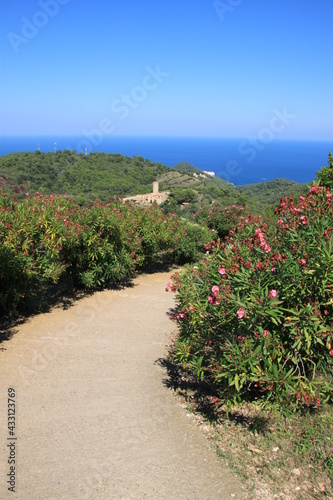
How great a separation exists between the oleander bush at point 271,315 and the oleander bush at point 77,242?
113 inches

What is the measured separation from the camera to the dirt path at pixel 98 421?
288 centimetres

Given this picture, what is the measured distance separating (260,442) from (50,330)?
3.57 metres

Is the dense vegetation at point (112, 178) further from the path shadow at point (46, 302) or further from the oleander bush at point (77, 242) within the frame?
the path shadow at point (46, 302)

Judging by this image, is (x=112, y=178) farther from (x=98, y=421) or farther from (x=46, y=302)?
(x=98, y=421)

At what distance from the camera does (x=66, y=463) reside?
306 cm

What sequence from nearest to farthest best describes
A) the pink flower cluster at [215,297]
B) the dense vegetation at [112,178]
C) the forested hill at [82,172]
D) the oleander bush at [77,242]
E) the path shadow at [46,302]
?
1. the pink flower cluster at [215,297]
2. the oleander bush at [77,242]
3. the path shadow at [46,302]
4. the dense vegetation at [112,178]
5. the forested hill at [82,172]

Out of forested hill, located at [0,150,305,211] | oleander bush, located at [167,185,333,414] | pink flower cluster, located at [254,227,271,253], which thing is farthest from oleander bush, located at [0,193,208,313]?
forested hill, located at [0,150,305,211]

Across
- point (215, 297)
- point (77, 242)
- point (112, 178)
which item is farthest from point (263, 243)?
point (112, 178)

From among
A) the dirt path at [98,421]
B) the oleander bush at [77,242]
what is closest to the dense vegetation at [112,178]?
the oleander bush at [77,242]

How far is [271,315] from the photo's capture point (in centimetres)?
287

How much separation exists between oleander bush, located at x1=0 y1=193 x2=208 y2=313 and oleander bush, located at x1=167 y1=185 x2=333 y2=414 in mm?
2875

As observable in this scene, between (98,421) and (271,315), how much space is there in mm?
2099

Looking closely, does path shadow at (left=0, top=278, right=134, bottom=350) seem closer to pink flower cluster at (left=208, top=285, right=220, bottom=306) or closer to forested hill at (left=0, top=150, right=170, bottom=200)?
pink flower cluster at (left=208, top=285, right=220, bottom=306)

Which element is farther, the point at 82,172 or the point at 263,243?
the point at 82,172
